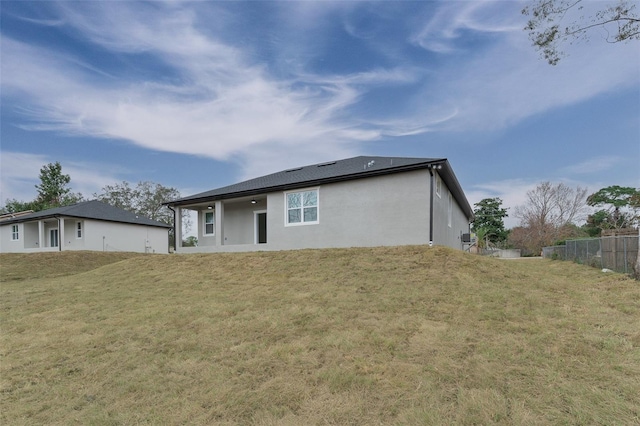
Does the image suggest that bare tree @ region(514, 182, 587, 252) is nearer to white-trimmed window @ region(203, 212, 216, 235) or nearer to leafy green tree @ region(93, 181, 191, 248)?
white-trimmed window @ region(203, 212, 216, 235)

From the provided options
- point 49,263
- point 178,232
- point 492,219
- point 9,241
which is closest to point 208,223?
point 178,232

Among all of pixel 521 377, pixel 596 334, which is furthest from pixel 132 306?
pixel 596 334

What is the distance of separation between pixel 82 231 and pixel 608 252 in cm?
2904

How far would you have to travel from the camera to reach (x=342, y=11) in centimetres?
1093

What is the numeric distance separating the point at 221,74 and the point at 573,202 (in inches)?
1469

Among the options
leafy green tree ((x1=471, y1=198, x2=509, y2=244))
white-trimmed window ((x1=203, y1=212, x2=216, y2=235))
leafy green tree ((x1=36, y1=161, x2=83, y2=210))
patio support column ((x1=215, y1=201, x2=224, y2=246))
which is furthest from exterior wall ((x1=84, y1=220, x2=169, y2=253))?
leafy green tree ((x1=471, y1=198, x2=509, y2=244))

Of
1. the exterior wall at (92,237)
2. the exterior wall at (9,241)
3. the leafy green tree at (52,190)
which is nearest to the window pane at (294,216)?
the exterior wall at (92,237)

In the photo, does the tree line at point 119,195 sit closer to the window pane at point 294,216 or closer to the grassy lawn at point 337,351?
the window pane at point 294,216

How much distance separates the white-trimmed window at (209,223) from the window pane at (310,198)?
21.5 ft

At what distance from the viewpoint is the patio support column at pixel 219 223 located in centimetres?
1475

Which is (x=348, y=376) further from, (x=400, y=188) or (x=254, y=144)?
(x=254, y=144)

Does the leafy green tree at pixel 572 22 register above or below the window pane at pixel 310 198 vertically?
above

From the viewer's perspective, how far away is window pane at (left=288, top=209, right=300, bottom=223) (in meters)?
12.7

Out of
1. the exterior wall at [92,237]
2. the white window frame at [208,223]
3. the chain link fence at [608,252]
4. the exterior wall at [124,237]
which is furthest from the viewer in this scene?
the exterior wall at [124,237]
